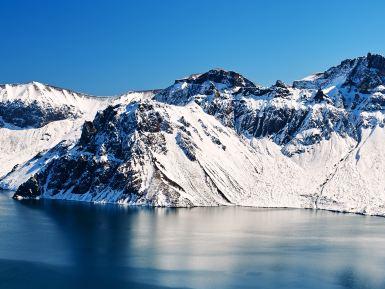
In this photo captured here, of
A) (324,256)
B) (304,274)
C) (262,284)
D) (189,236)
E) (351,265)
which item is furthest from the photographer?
(189,236)

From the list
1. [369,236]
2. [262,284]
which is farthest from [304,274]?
[369,236]

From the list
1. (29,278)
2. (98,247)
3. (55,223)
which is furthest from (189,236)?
(29,278)

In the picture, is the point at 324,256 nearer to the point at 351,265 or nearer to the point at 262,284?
the point at 351,265

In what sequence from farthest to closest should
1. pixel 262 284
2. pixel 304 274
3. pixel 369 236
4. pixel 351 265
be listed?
pixel 369 236, pixel 351 265, pixel 304 274, pixel 262 284

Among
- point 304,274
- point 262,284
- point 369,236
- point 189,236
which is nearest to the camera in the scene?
point 262,284

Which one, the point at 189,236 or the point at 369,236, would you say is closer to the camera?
the point at 189,236

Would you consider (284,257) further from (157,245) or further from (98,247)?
(98,247)
